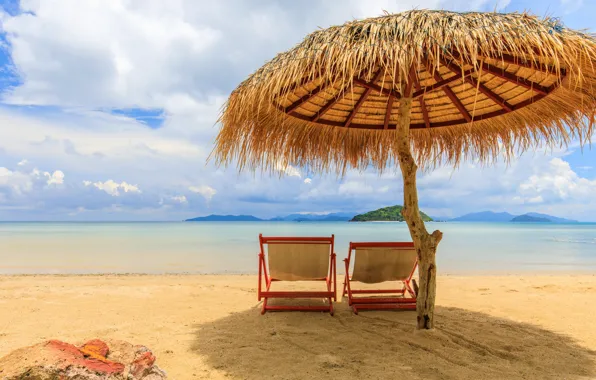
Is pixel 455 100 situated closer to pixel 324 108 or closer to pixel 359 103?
pixel 359 103

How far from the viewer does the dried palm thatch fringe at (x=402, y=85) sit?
2.32 meters

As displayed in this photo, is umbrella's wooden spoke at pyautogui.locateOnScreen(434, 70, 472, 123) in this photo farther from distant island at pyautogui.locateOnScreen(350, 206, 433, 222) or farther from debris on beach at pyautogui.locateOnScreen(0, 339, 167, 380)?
distant island at pyautogui.locateOnScreen(350, 206, 433, 222)

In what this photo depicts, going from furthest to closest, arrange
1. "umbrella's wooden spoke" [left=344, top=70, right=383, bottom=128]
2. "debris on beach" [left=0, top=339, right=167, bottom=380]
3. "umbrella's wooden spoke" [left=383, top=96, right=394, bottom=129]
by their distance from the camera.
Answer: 1. "umbrella's wooden spoke" [left=383, top=96, right=394, bottom=129]
2. "umbrella's wooden spoke" [left=344, top=70, right=383, bottom=128]
3. "debris on beach" [left=0, top=339, right=167, bottom=380]

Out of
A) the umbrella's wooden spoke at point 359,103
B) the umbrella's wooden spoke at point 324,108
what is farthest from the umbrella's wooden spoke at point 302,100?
the umbrella's wooden spoke at point 359,103

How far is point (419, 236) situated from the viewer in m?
3.09

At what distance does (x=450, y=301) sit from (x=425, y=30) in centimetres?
348

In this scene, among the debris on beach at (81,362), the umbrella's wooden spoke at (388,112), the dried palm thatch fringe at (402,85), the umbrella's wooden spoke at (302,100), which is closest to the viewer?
the debris on beach at (81,362)

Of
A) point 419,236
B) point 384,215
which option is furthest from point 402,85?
point 384,215

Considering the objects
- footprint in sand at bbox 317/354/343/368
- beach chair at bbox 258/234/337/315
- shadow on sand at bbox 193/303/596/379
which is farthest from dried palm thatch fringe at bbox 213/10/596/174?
footprint in sand at bbox 317/354/343/368

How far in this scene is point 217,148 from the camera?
334 centimetres

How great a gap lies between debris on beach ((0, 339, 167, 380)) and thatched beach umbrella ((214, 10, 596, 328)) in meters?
1.68

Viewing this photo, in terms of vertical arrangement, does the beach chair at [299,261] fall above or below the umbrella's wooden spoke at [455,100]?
below

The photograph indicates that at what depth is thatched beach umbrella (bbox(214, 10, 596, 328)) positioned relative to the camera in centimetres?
234

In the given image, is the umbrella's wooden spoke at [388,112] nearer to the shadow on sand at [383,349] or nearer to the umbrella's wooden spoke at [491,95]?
the umbrella's wooden spoke at [491,95]
